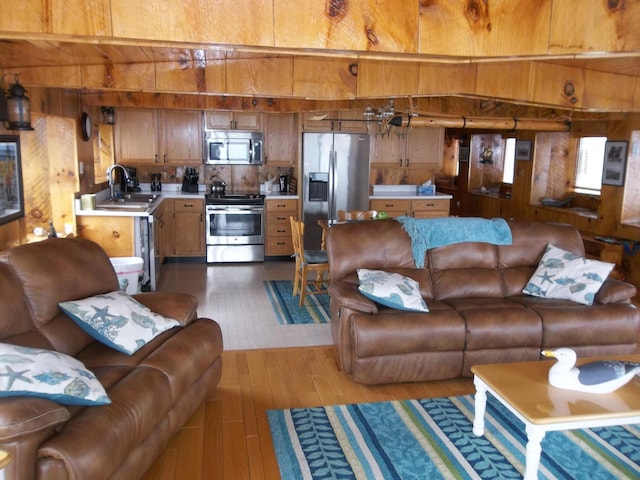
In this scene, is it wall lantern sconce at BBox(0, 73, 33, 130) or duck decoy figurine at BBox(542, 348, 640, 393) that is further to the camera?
wall lantern sconce at BBox(0, 73, 33, 130)

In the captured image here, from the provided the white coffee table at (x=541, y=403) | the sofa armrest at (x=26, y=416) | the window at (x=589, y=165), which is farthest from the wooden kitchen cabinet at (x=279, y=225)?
the sofa armrest at (x=26, y=416)

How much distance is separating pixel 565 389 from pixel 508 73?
75.4 inches

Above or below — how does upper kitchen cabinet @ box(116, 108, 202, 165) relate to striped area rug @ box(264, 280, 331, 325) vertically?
above

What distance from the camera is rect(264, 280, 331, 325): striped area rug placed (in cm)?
497

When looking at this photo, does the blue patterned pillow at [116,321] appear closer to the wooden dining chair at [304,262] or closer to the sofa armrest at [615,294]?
the wooden dining chair at [304,262]

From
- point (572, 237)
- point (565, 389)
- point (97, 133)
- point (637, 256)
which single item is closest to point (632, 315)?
point (572, 237)

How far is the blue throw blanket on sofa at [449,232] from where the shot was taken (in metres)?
4.14

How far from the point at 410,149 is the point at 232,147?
8.86 ft

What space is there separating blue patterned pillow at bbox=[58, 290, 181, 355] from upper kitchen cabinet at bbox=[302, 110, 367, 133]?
4795mm

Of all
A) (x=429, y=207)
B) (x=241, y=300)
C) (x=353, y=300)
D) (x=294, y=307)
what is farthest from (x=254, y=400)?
(x=429, y=207)

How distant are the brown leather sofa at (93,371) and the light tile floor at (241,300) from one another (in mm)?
1233

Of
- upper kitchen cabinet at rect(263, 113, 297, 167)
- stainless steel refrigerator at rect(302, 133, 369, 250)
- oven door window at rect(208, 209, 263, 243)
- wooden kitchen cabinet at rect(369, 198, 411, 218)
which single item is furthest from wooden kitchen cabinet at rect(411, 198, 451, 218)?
oven door window at rect(208, 209, 263, 243)

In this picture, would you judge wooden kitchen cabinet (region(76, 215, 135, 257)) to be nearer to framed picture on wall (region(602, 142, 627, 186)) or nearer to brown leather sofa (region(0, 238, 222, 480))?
brown leather sofa (region(0, 238, 222, 480))

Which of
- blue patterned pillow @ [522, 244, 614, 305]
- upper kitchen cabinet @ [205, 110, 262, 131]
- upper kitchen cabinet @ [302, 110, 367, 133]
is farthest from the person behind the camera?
upper kitchen cabinet @ [302, 110, 367, 133]
